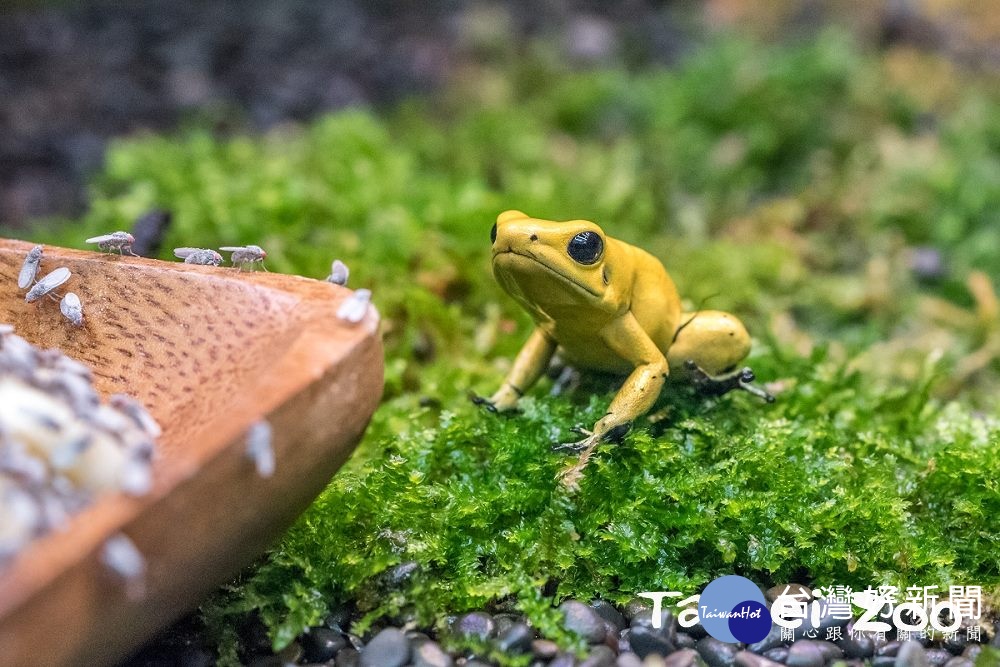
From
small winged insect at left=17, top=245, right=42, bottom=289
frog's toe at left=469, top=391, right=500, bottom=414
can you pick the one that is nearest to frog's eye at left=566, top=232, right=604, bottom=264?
frog's toe at left=469, top=391, right=500, bottom=414

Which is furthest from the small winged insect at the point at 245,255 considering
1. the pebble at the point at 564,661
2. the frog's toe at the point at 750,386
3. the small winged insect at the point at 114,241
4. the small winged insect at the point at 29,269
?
the frog's toe at the point at 750,386

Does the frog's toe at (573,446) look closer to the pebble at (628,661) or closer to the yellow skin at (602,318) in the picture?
the yellow skin at (602,318)

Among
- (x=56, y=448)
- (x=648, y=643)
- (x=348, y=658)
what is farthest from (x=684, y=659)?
(x=56, y=448)

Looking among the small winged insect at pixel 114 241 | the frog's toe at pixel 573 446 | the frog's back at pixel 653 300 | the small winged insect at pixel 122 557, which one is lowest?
the frog's toe at pixel 573 446

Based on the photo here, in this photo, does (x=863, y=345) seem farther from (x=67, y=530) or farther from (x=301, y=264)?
(x=67, y=530)

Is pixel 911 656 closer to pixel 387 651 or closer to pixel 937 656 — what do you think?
pixel 937 656

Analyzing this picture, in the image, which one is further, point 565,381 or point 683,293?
point 683,293

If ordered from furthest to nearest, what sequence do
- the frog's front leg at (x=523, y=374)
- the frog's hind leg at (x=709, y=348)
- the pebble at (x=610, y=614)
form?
the frog's front leg at (x=523, y=374) → the frog's hind leg at (x=709, y=348) → the pebble at (x=610, y=614)
